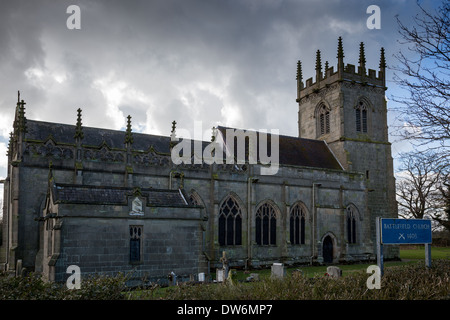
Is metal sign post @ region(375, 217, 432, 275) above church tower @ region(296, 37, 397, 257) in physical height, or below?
below

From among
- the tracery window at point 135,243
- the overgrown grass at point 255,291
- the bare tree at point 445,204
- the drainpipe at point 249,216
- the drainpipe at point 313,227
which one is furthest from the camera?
the drainpipe at point 313,227

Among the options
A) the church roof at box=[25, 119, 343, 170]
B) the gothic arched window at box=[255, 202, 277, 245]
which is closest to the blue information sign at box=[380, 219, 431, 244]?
the church roof at box=[25, 119, 343, 170]

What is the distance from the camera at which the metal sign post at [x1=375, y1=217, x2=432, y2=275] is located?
12.3 meters

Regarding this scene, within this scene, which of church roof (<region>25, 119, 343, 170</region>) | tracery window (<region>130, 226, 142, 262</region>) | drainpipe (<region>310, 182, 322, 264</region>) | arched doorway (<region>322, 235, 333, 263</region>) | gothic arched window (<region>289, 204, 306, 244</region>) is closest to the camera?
tracery window (<region>130, 226, 142, 262</region>)

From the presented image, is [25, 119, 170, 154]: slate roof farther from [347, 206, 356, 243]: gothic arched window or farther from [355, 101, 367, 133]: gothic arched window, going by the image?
[355, 101, 367, 133]: gothic arched window

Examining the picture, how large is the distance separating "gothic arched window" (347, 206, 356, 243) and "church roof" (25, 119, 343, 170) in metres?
3.44

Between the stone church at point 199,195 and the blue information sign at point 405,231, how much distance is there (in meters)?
8.39

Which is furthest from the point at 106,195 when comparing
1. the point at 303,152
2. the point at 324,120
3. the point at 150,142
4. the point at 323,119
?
→ the point at 323,119

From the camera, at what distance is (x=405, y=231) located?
42.2ft

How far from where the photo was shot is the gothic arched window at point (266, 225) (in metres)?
28.1

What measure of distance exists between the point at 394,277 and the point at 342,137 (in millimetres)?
23823

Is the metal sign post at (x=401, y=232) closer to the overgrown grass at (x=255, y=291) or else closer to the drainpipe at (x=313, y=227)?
the overgrown grass at (x=255, y=291)

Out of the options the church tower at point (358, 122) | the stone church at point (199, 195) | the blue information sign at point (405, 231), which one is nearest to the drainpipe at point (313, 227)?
the stone church at point (199, 195)
